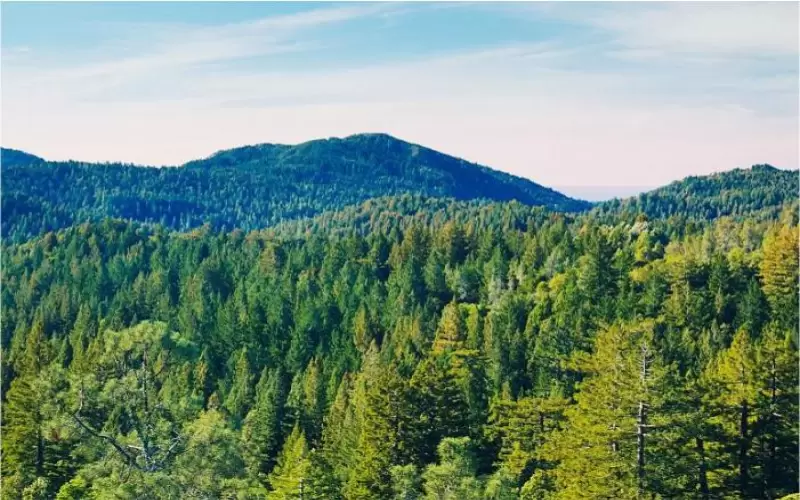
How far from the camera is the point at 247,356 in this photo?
134750 mm

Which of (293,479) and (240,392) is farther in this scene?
(240,392)

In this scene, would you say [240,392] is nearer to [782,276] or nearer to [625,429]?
[782,276]

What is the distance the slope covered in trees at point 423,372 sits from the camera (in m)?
34.2

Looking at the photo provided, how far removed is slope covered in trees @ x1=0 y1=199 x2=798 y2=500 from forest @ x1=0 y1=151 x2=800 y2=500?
22 cm

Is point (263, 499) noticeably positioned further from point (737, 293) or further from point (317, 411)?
point (737, 293)

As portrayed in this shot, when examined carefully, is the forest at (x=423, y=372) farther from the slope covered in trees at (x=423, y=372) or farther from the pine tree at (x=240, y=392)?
the pine tree at (x=240, y=392)

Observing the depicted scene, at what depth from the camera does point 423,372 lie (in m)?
64.6

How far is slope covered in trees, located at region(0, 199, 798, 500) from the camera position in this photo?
34.2 metres

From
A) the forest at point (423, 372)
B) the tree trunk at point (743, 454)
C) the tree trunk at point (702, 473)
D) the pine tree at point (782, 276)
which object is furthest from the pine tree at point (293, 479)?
the pine tree at point (782, 276)

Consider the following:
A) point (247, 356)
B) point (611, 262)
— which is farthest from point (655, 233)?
point (247, 356)

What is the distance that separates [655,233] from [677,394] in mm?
114638

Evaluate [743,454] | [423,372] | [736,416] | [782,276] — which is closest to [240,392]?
[423,372]

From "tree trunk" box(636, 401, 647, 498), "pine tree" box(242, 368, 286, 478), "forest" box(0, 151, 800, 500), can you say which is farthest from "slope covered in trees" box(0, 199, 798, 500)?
"pine tree" box(242, 368, 286, 478)

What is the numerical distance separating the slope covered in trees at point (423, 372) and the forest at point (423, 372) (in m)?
0.22
